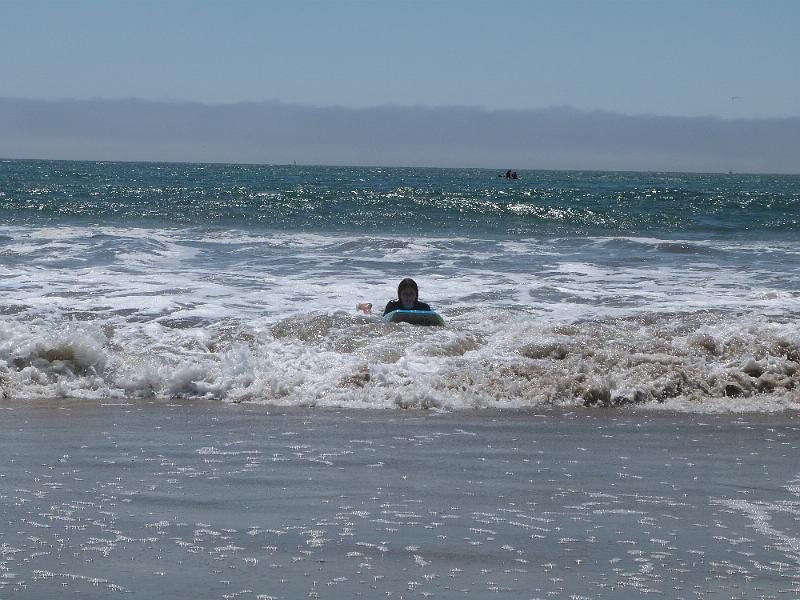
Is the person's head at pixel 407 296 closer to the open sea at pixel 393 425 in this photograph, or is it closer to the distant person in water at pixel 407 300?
the distant person in water at pixel 407 300

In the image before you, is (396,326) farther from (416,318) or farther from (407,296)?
(407,296)

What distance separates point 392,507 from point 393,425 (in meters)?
2.38

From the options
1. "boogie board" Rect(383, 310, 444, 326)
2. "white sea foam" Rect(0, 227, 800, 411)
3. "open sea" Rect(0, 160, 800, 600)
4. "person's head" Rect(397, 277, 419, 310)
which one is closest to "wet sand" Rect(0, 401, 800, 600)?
"open sea" Rect(0, 160, 800, 600)

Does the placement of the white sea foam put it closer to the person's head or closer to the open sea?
the open sea

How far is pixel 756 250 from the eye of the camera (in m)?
21.0

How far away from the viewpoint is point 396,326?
10.9m

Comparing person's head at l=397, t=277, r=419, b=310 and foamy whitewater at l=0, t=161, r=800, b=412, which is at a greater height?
person's head at l=397, t=277, r=419, b=310

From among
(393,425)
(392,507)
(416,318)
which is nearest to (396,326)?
(416,318)

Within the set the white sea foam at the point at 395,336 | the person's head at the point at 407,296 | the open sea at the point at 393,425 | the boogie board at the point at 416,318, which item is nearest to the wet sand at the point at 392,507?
the open sea at the point at 393,425

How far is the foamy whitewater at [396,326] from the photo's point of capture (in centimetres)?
920

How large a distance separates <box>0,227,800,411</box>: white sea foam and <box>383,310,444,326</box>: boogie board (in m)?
0.15

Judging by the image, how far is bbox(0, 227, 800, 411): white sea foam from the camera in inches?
360

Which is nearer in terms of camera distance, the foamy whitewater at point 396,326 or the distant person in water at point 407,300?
the foamy whitewater at point 396,326

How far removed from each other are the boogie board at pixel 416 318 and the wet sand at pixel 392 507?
3063 millimetres
